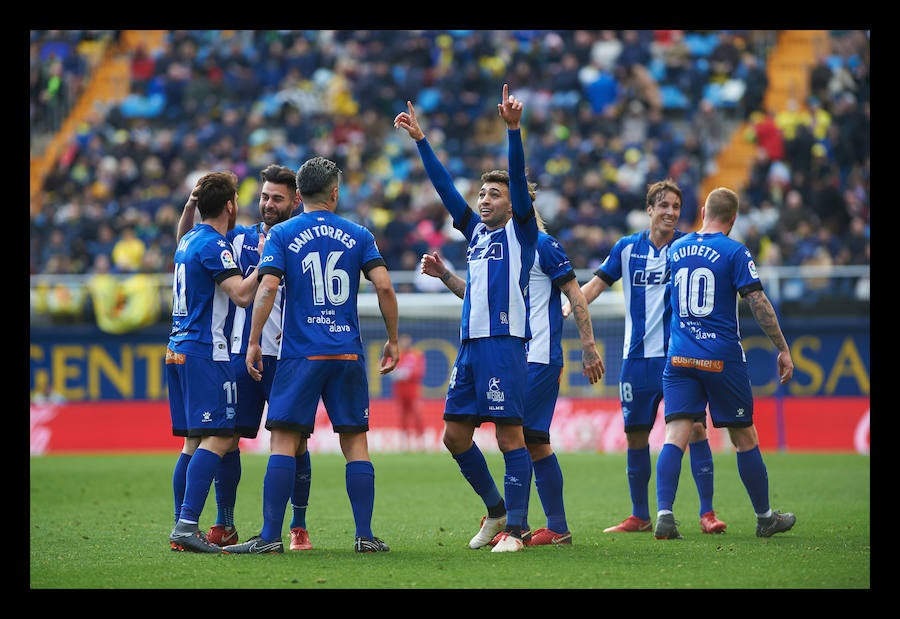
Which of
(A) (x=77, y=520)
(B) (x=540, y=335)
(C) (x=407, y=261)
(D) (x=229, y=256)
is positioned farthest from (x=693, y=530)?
(C) (x=407, y=261)

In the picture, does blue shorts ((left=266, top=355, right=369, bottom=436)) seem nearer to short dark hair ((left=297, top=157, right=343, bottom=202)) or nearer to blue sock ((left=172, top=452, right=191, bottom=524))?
short dark hair ((left=297, top=157, right=343, bottom=202))

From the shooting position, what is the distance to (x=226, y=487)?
827cm

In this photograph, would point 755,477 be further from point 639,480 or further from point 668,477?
point 639,480

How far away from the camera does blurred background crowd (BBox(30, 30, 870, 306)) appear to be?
23609mm

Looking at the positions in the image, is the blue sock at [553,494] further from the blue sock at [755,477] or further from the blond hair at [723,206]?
the blond hair at [723,206]

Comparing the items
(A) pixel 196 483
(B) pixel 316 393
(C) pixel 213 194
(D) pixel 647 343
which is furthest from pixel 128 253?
(B) pixel 316 393

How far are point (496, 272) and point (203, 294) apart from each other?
6.18 ft

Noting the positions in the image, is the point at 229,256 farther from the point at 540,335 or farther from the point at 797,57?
the point at 797,57

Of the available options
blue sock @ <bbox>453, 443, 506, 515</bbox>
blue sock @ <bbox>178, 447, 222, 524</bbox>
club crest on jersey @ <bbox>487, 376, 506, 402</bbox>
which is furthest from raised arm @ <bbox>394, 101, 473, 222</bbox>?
blue sock @ <bbox>178, 447, 222, 524</bbox>

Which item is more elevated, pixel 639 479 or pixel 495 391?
pixel 495 391

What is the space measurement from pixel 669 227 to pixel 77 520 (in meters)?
5.29

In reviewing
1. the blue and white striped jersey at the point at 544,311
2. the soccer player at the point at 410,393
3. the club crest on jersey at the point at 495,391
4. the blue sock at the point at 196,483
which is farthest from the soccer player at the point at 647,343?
the soccer player at the point at 410,393

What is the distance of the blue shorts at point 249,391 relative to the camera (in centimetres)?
823

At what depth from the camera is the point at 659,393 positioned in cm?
941
